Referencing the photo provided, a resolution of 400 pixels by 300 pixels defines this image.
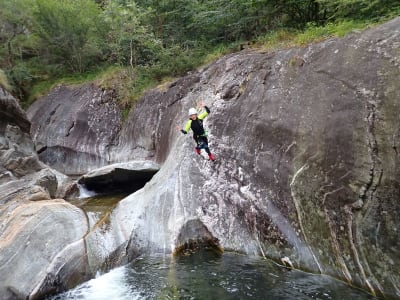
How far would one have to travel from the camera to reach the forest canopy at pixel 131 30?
1592 centimetres

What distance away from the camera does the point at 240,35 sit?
1792 centimetres

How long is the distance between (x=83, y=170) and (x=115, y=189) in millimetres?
3784

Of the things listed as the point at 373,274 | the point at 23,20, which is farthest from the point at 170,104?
the point at 23,20

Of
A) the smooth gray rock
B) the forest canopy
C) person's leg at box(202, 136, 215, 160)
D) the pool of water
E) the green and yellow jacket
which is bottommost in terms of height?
the pool of water

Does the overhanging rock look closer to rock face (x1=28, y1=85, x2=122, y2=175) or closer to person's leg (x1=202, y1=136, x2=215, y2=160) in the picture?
rock face (x1=28, y1=85, x2=122, y2=175)

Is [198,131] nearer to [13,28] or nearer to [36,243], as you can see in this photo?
[36,243]

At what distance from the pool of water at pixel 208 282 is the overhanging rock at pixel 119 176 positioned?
20.3 ft

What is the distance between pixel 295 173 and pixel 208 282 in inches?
134

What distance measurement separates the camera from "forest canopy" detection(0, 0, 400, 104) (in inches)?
627

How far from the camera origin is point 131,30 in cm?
2030

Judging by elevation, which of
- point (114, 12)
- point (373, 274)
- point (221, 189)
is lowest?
point (373, 274)

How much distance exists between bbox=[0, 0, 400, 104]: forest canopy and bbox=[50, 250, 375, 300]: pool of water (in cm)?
842

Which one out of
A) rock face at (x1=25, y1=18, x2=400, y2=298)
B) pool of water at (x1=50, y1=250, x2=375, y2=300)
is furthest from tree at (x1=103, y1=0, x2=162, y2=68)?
pool of water at (x1=50, y1=250, x2=375, y2=300)

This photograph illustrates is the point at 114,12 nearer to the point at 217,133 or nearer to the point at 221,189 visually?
the point at 217,133
